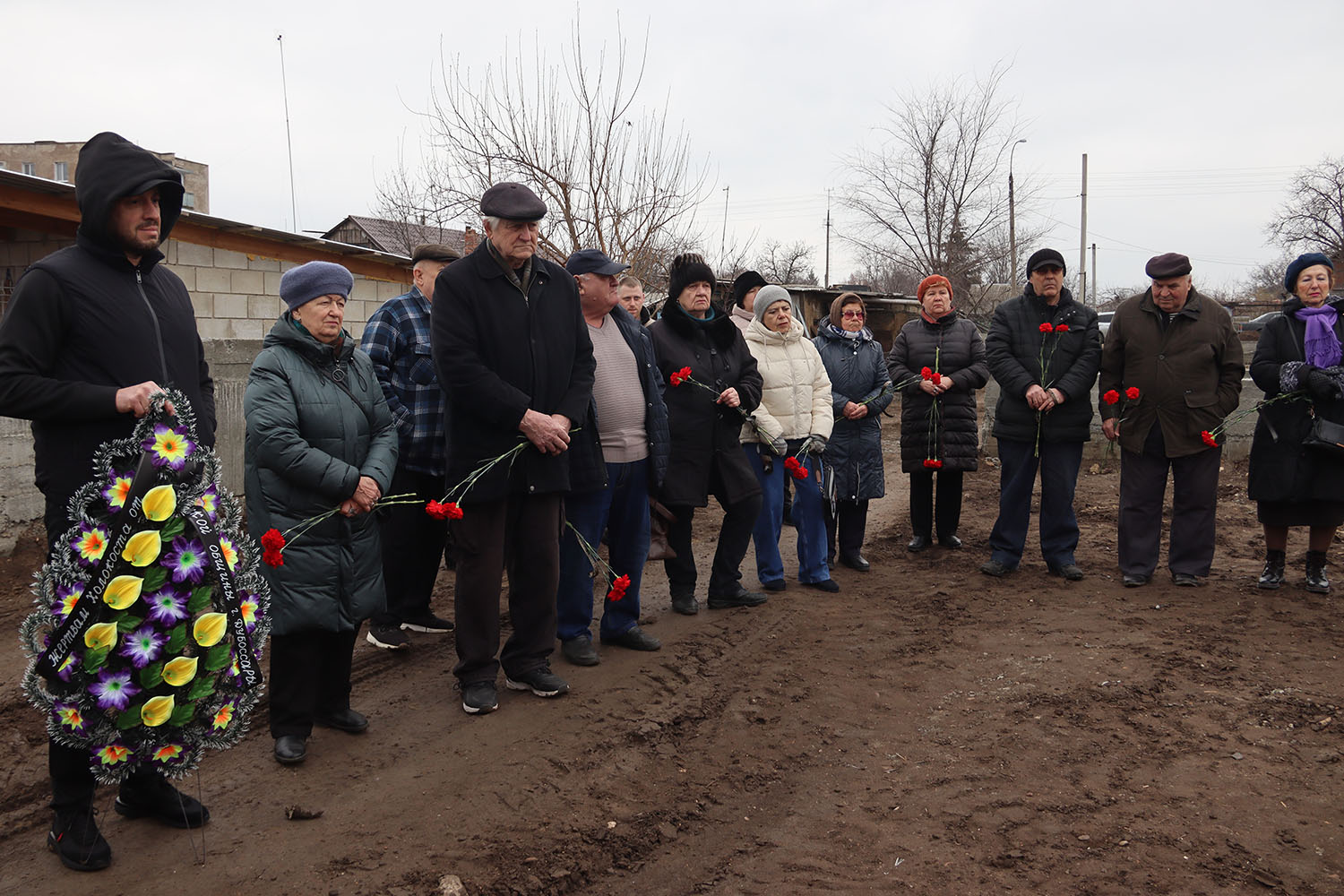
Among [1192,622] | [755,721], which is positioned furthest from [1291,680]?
[755,721]

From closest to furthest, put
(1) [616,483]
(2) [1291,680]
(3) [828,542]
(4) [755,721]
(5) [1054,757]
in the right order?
(5) [1054,757] → (4) [755,721] → (2) [1291,680] → (1) [616,483] → (3) [828,542]

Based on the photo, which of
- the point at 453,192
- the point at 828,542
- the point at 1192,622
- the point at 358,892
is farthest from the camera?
the point at 453,192

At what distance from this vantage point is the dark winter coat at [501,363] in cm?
422

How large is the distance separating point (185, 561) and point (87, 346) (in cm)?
A: 73

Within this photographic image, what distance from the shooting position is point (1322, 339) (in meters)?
6.16

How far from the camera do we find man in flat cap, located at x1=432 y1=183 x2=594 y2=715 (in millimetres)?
4258

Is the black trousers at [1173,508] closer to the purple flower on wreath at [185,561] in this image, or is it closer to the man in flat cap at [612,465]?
the man in flat cap at [612,465]

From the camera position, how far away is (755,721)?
4430mm

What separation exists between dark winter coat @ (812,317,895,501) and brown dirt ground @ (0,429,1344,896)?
1222 millimetres

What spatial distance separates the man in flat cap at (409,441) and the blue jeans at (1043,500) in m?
3.79

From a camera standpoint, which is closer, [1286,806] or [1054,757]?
[1286,806]

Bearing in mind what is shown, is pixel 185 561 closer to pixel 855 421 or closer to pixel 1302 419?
pixel 855 421

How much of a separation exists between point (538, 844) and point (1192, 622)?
13.6ft

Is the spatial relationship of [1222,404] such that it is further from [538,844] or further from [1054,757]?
[538,844]
